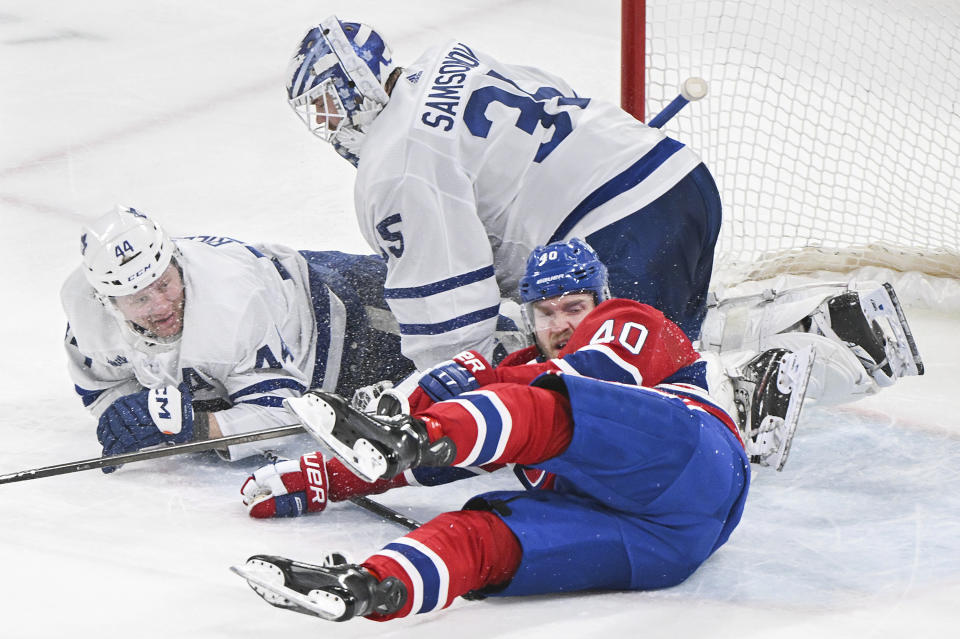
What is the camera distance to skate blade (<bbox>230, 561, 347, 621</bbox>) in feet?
6.00

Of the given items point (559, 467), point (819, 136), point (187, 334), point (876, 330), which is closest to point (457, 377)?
point (559, 467)

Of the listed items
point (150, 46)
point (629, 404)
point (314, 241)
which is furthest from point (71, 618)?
point (150, 46)

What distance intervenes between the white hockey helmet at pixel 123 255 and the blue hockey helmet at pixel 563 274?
803 mm

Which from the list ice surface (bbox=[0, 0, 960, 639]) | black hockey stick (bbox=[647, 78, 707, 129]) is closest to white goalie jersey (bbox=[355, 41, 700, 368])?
black hockey stick (bbox=[647, 78, 707, 129])

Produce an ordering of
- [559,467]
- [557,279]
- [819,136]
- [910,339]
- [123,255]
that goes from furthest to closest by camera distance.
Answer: [819,136] → [910,339] → [123,255] → [557,279] → [559,467]

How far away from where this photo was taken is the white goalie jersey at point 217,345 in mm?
2926

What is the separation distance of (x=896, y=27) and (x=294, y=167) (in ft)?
7.05

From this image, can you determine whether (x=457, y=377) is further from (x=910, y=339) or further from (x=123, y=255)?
(x=910, y=339)

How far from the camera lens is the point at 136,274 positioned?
282 centimetres

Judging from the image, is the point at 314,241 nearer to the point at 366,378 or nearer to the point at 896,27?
the point at 366,378

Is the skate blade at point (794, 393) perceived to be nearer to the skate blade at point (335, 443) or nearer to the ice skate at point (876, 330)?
the ice skate at point (876, 330)

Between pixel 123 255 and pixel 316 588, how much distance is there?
1.19 metres

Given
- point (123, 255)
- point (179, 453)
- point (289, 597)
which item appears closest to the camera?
point (289, 597)

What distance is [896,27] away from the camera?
4480mm
